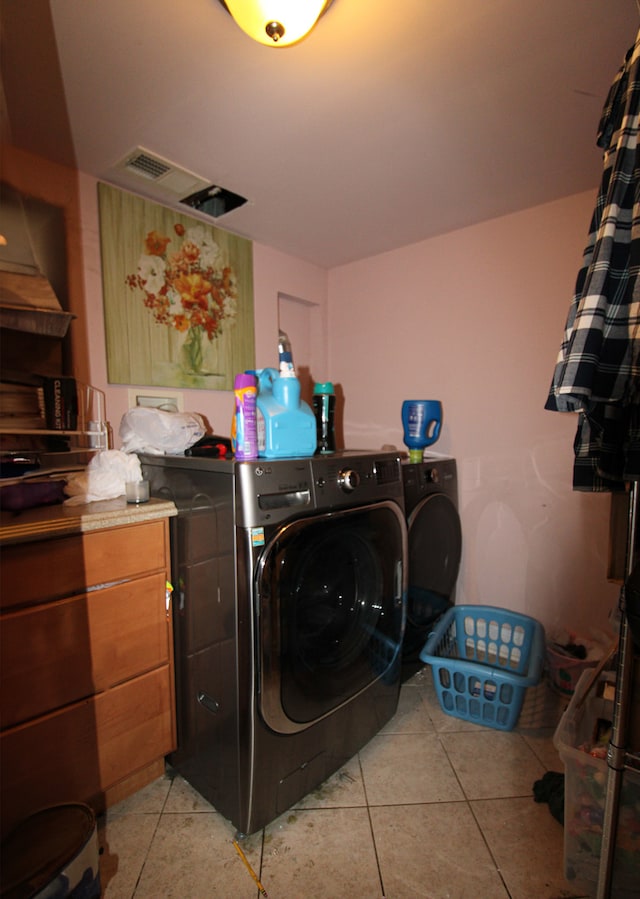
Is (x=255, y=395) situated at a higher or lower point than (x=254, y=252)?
lower

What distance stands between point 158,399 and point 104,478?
0.62 m

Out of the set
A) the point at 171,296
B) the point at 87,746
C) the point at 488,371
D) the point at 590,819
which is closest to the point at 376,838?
the point at 590,819

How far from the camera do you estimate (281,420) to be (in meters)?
1.18

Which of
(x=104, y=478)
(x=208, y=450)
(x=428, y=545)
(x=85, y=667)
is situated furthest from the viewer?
(x=428, y=545)

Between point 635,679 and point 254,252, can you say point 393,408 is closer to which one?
point 254,252

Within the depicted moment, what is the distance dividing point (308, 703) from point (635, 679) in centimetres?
81

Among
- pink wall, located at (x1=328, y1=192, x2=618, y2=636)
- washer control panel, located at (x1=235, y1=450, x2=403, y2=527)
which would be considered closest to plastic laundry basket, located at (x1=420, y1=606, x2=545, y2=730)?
pink wall, located at (x1=328, y1=192, x2=618, y2=636)

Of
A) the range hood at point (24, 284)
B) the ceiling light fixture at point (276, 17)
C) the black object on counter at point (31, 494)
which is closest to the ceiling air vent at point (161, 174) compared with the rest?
the range hood at point (24, 284)

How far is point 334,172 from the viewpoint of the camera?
155 centimetres

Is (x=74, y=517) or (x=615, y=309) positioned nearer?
(x=615, y=309)

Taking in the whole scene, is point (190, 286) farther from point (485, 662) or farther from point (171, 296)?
point (485, 662)

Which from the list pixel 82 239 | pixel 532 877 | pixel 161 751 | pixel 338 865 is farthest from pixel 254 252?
pixel 532 877

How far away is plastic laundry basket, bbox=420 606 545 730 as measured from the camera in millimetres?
1500

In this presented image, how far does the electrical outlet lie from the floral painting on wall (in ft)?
0.15
